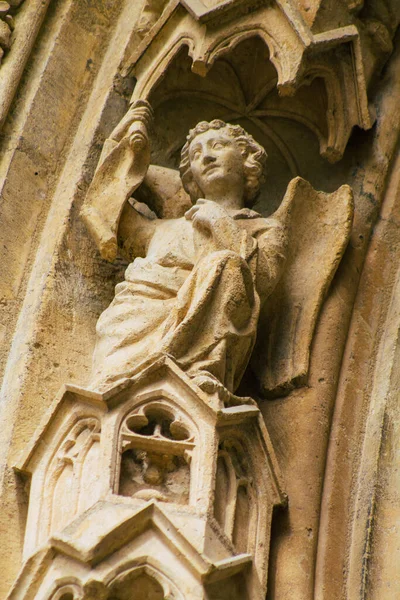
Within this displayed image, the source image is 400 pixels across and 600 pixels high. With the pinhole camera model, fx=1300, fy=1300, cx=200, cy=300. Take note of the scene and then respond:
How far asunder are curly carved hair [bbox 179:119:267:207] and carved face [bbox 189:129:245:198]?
0.8 inches

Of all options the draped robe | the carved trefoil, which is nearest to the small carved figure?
the draped robe

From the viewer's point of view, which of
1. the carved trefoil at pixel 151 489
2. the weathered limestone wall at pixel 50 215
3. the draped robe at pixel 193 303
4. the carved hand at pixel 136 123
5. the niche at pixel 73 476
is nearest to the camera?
the carved trefoil at pixel 151 489

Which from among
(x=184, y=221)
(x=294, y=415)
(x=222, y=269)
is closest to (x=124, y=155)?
(x=184, y=221)

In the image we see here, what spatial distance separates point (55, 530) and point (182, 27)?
199cm

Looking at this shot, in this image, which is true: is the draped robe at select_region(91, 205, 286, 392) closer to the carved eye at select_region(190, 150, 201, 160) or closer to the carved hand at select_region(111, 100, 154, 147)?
the carved eye at select_region(190, 150, 201, 160)

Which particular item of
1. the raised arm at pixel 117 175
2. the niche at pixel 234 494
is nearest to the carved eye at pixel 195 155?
the raised arm at pixel 117 175

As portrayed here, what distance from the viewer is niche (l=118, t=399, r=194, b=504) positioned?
11.0ft

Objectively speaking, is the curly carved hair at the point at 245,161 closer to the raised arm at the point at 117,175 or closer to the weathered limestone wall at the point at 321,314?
the raised arm at the point at 117,175

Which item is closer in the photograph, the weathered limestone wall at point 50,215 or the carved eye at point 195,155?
the weathered limestone wall at point 50,215

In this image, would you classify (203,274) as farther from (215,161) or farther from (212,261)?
(215,161)

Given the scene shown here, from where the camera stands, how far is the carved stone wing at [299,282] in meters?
4.00

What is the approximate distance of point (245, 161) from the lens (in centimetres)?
425

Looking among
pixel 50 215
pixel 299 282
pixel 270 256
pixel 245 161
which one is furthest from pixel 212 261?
pixel 50 215

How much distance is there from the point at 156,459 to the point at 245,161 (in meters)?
1.25
